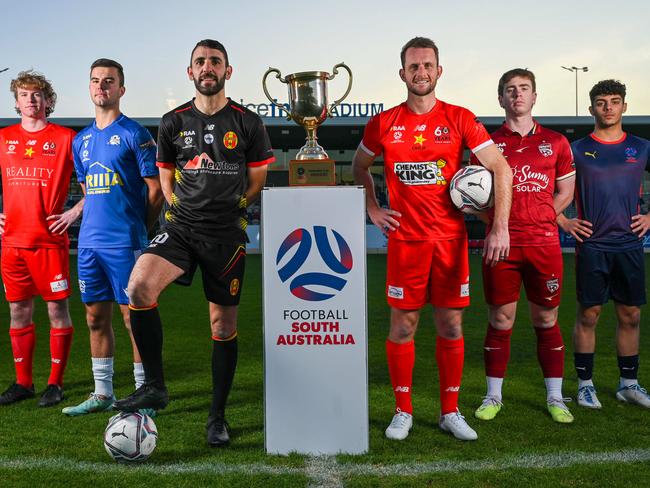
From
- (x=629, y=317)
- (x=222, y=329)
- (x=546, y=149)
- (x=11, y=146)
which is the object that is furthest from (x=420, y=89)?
(x=11, y=146)

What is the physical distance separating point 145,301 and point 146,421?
0.55 metres

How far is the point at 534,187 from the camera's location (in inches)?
149

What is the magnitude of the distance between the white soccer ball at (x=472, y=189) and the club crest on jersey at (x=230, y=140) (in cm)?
110

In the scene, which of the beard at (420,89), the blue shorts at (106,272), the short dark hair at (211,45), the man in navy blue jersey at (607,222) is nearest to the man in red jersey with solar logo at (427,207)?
the beard at (420,89)

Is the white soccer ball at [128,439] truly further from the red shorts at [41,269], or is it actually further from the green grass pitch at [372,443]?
the red shorts at [41,269]

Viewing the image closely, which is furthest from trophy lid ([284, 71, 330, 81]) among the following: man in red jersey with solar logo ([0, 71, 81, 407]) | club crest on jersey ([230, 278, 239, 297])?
man in red jersey with solar logo ([0, 71, 81, 407])

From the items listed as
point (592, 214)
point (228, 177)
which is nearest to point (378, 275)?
point (592, 214)

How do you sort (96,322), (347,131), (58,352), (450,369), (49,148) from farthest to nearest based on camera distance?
1. (347,131)
2. (58,352)
3. (49,148)
4. (96,322)
5. (450,369)

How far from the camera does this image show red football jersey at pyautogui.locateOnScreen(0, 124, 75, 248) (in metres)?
4.13

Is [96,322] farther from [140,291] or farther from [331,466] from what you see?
[331,466]

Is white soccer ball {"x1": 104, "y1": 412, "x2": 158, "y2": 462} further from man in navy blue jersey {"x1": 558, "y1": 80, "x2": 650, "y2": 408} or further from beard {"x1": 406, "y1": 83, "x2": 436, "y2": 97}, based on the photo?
man in navy blue jersey {"x1": 558, "y1": 80, "x2": 650, "y2": 408}

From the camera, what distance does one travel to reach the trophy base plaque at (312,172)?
10.4ft

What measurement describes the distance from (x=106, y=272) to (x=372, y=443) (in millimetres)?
1853

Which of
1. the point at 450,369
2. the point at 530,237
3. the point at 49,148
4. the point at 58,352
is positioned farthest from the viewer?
the point at 58,352
